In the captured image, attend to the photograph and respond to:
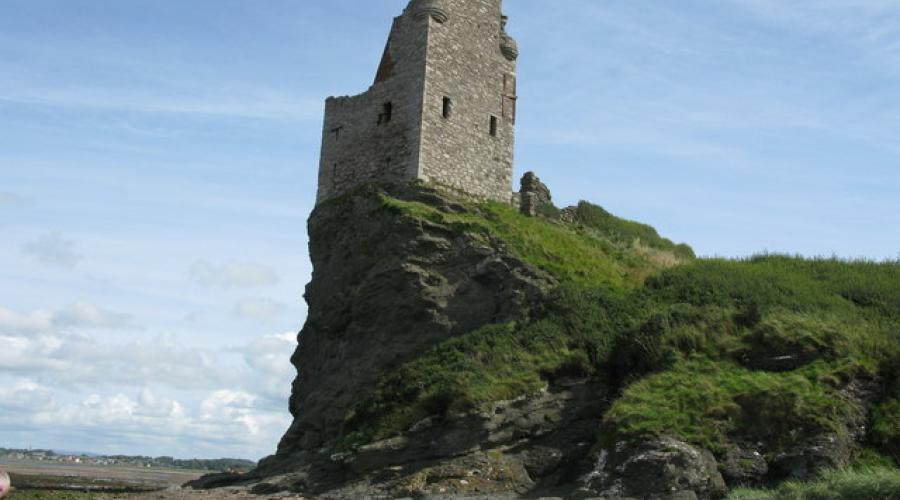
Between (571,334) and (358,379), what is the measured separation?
6.60 m

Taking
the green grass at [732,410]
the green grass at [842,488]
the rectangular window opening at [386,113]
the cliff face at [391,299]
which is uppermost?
the rectangular window opening at [386,113]

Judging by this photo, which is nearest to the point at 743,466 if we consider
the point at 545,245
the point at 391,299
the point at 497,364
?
the point at 497,364

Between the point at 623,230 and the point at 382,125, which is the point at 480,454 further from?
the point at 623,230

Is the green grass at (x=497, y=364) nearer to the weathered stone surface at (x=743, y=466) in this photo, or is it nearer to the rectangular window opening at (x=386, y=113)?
the weathered stone surface at (x=743, y=466)

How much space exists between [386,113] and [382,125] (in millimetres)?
448

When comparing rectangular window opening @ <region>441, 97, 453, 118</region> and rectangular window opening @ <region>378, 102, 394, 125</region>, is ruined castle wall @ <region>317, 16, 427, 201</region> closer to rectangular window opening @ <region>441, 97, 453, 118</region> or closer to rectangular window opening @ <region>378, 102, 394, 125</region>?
rectangular window opening @ <region>378, 102, 394, 125</region>

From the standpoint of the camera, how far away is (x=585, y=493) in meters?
19.1

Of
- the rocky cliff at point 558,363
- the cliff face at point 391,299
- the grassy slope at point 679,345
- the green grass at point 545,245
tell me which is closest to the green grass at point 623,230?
the rocky cliff at point 558,363

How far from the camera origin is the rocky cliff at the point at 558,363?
19.9m

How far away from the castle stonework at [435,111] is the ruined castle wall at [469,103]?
0.03m

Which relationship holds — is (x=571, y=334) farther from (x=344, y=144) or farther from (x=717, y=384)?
(x=344, y=144)

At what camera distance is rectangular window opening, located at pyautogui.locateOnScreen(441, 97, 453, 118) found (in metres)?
32.3

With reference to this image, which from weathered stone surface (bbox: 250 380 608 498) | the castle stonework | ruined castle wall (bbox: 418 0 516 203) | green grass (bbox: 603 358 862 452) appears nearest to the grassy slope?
green grass (bbox: 603 358 862 452)

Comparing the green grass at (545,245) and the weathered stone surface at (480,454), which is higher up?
the green grass at (545,245)
